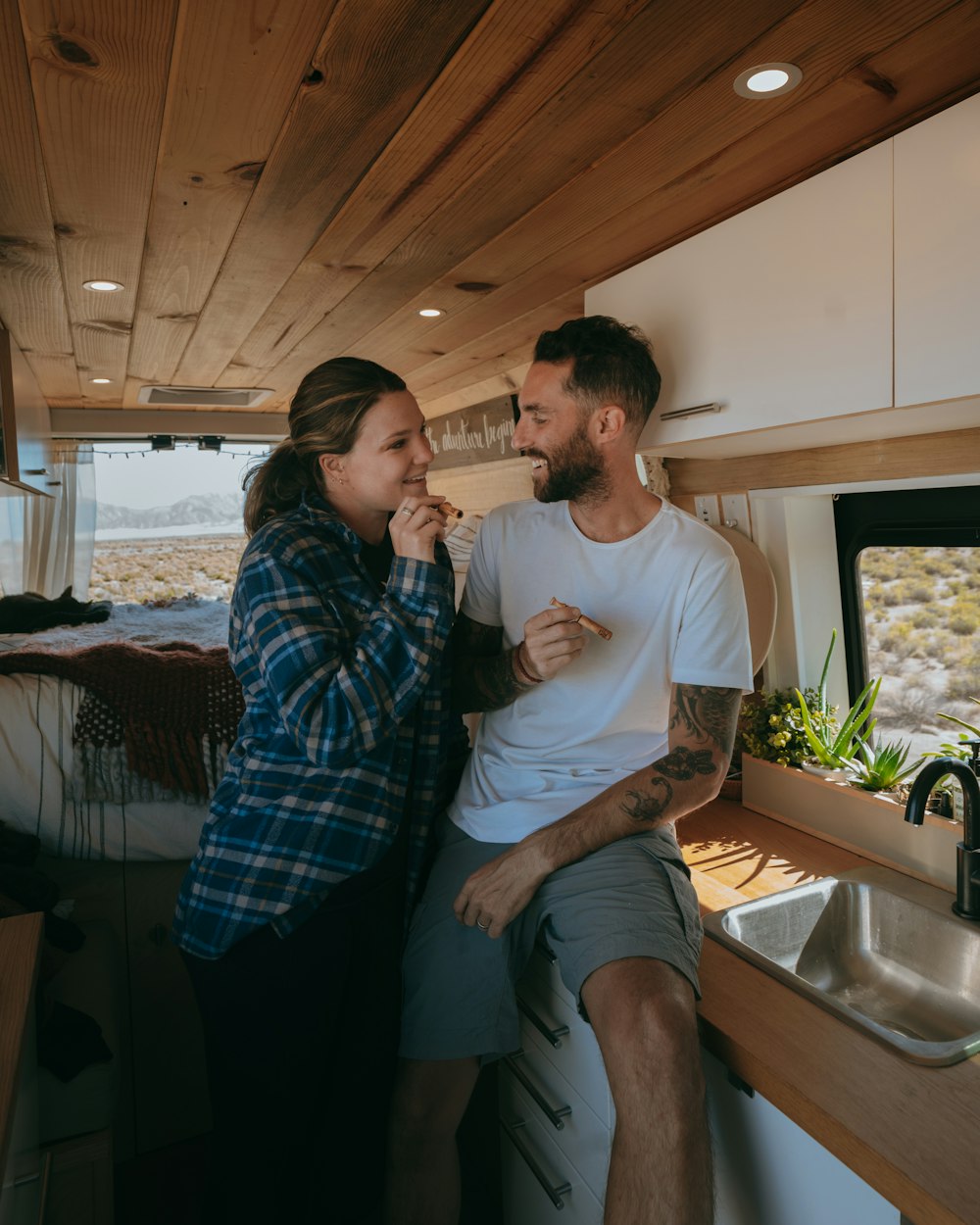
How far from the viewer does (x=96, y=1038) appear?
1.54 metres

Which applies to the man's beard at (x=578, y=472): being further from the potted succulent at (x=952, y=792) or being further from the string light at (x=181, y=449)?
the string light at (x=181, y=449)

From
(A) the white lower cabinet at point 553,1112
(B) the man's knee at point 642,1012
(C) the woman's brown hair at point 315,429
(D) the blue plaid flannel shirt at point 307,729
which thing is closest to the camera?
(B) the man's knee at point 642,1012

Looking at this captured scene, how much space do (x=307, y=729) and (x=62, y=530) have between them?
475cm

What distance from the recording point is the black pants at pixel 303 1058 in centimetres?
130

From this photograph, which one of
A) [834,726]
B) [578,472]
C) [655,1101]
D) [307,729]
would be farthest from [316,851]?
[834,726]

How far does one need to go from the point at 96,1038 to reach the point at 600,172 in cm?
174

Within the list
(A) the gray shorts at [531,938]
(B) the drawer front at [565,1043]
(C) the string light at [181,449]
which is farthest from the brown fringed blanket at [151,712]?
(C) the string light at [181,449]

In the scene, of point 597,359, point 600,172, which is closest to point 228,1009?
point 597,359

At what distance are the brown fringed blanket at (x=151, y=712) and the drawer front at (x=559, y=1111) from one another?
0.94 m

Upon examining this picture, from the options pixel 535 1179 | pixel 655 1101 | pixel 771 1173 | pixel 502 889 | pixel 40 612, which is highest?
pixel 40 612

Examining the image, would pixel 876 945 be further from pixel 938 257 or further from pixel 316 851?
pixel 938 257

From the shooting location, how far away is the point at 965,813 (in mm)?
1440

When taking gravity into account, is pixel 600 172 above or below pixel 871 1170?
above

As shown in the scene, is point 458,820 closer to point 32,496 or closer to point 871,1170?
point 871,1170
